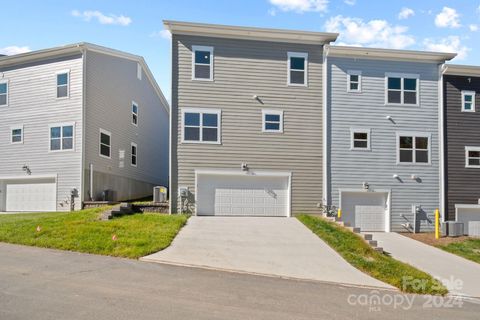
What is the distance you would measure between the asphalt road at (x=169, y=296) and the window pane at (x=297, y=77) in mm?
11375

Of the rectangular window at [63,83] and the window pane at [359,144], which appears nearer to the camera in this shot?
the window pane at [359,144]

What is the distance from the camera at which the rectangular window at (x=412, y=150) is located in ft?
65.1

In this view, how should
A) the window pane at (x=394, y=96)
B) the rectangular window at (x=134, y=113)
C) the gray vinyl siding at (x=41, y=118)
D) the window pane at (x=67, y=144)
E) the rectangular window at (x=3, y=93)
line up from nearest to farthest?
the gray vinyl siding at (x=41, y=118)
the window pane at (x=67, y=144)
the window pane at (x=394, y=96)
the rectangular window at (x=3, y=93)
the rectangular window at (x=134, y=113)

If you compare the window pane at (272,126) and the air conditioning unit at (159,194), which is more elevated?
the window pane at (272,126)

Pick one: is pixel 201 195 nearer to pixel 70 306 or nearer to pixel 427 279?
pixel 427 279

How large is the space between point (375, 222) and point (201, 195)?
7.79m

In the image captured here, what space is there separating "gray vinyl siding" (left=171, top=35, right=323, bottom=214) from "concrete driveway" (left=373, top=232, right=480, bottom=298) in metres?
3.76

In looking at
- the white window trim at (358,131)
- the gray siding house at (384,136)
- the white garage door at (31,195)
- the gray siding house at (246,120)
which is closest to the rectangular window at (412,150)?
the gray siding house at (384,136)

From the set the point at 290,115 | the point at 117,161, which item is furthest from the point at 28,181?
the point at 290,115

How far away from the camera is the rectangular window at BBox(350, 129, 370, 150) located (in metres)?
19.5

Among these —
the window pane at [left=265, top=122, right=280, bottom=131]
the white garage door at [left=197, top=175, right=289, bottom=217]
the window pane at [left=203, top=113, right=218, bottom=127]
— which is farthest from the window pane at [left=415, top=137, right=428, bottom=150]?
the window pane at [left=203, top=113, right=218, bottom=127]

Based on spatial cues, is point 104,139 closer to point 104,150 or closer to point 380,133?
point 104,150

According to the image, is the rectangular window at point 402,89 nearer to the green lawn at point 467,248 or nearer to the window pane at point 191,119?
the green lawn at point 467,248

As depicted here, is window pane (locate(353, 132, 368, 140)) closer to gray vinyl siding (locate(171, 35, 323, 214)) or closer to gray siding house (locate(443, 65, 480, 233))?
gray vinyl siding (locate(171, 35, 323, 214))
